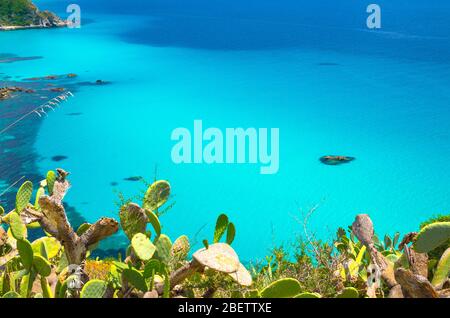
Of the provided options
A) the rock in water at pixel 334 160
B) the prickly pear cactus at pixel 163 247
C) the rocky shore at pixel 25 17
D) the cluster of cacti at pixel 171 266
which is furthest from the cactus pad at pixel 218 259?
the rocky shore at pixel 25 17

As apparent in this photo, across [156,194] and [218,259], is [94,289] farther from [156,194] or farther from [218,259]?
[156,194]

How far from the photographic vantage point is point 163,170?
1938cm

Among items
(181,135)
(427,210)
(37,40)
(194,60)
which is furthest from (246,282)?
(37,40)

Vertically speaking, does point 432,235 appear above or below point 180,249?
above

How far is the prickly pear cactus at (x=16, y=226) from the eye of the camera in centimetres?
430

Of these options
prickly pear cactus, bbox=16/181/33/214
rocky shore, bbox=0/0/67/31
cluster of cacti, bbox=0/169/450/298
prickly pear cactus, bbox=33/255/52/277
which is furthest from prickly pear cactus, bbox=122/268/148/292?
rocky shore, bbox=0/0/67/31

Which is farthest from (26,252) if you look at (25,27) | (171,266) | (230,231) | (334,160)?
(25,27)

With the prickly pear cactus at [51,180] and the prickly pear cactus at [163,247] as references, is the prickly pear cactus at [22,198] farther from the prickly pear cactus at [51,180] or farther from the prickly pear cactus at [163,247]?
the prickly pear cactus at [163,247]

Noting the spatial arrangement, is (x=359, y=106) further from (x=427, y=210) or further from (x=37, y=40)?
(x=37, y=40)

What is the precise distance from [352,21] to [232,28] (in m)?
14.2

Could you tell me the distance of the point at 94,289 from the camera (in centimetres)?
360

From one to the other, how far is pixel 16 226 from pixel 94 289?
1195 millimetres

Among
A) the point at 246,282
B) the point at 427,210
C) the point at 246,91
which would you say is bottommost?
the point at 427,210

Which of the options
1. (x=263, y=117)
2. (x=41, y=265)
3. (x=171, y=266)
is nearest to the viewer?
(x=41, y=265)
